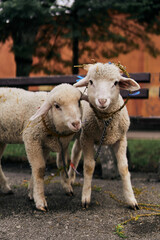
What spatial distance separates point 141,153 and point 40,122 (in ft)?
11.0

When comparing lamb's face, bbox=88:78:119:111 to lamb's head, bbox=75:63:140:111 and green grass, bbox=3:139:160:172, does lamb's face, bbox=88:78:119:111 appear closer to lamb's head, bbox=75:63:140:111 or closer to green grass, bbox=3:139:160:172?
lamb's head, bbox=75:63:140:111

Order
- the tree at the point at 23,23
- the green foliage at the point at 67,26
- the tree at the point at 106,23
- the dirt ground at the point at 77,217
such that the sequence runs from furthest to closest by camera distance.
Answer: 1. the tree at the point at 106,23
2. the green foliage at the point at 67,26
3. the tree at the point at 23,23
4. the dirt ground at the point at 77,217

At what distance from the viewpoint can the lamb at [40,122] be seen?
8.06 feet

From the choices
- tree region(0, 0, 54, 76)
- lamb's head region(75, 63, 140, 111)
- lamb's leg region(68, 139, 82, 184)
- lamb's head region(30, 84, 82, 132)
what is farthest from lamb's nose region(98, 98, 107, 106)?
tree region(0, 0, 54, 76)

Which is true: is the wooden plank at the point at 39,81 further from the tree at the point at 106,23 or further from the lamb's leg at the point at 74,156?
the tree at the point at 106,23

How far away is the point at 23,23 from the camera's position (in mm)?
6426

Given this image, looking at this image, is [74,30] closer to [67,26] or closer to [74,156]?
[67,26]

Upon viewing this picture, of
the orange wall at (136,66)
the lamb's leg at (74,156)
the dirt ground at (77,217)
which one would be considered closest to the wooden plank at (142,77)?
the lamb's leg at (74,156)

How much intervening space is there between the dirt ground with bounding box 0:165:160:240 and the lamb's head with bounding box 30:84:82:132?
0.86 meters

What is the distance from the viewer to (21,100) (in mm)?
3107

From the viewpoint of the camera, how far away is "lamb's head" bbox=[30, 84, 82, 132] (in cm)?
237

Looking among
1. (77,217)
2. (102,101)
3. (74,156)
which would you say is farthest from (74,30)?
(77,217)

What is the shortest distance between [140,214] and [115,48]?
20.6ft

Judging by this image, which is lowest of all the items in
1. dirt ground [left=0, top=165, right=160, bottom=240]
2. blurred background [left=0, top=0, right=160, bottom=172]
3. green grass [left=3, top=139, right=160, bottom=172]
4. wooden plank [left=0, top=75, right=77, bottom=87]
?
green grass [left=3, top=139, right=160, bottom=172]
